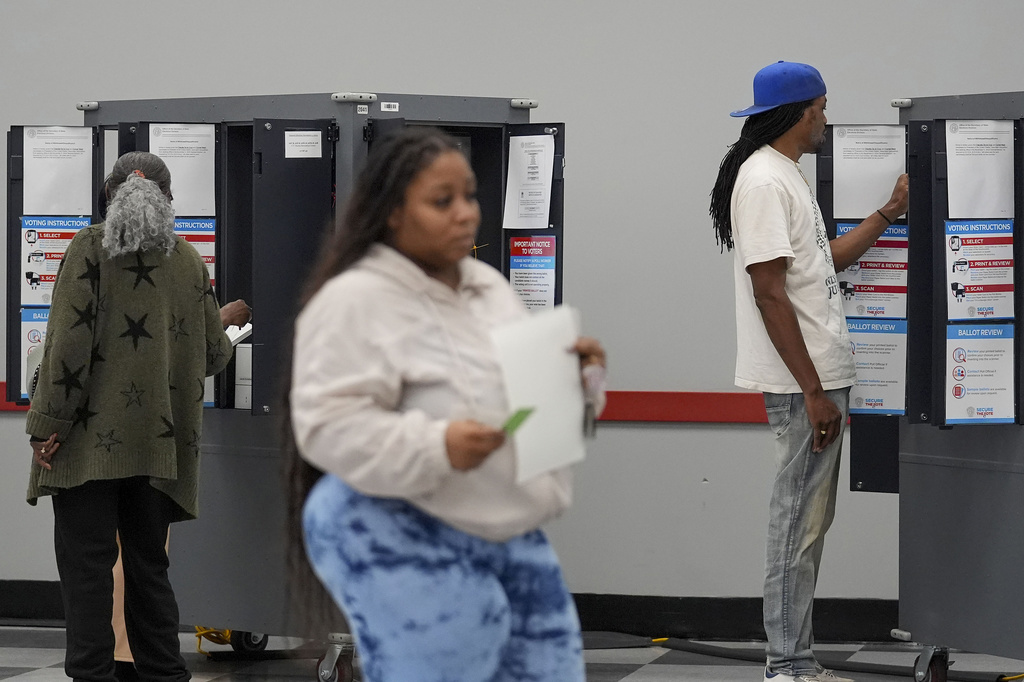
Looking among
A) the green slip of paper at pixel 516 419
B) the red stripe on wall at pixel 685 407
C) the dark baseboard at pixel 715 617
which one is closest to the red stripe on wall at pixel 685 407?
the red stripe on wall at pixel 685 407

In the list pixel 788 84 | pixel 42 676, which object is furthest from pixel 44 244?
pixel 788 84

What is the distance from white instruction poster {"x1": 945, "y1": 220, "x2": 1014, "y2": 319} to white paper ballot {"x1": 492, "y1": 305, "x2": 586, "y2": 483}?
81.0 inches

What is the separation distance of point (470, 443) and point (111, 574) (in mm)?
1983

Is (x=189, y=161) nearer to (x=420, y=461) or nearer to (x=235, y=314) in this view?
(x=235, y=314)

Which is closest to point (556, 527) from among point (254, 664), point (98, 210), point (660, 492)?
point (660, 492)

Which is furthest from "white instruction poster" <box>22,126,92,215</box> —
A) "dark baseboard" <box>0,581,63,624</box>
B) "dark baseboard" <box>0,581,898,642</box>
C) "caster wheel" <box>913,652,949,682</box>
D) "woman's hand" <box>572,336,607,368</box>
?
"caster wheel" <box>913,652,949,682</box>

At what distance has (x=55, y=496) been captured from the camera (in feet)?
10.6

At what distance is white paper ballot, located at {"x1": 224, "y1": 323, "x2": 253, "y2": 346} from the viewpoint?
3775mm

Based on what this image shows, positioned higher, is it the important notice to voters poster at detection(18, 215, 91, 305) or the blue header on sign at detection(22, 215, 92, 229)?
the blue header on sign at detection(22, 215, 92, 229)

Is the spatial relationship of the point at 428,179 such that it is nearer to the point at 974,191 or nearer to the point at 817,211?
the point at 817,211

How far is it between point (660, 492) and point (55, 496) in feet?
7.74

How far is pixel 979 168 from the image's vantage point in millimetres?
3453

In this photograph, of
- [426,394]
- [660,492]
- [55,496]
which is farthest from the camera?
[660,492]

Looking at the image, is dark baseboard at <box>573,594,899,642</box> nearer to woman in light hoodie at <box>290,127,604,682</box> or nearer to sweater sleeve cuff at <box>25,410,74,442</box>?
sweater sleeve cuff at <box>25,410,74,442</box>
